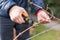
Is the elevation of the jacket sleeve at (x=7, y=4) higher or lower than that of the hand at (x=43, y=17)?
higher

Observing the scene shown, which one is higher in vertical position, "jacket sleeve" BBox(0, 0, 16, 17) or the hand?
"jacket sleeve" BBox(0, 0, 16, 17)

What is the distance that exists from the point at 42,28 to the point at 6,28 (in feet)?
9.83

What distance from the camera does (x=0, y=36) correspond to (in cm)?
261

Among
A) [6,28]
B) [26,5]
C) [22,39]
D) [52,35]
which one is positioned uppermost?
[26,5]

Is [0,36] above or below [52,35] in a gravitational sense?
above

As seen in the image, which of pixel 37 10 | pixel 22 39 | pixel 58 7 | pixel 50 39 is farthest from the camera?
pixel 58 7

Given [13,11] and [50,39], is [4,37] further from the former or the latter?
[50,39]

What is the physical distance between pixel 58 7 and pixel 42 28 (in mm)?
858

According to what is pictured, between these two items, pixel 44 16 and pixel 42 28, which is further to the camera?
pixel 42 28

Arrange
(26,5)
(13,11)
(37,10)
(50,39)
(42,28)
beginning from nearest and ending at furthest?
1. (13,11)
2. (37,10)
3. (26,5)
4. (50,39)
5. (42,28)

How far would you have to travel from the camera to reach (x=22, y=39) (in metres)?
2.77

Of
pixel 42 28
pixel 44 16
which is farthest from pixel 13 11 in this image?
pixel 42 28

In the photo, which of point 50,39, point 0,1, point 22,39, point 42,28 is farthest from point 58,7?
point 0,1

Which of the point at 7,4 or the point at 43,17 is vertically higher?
the point at 7,4
